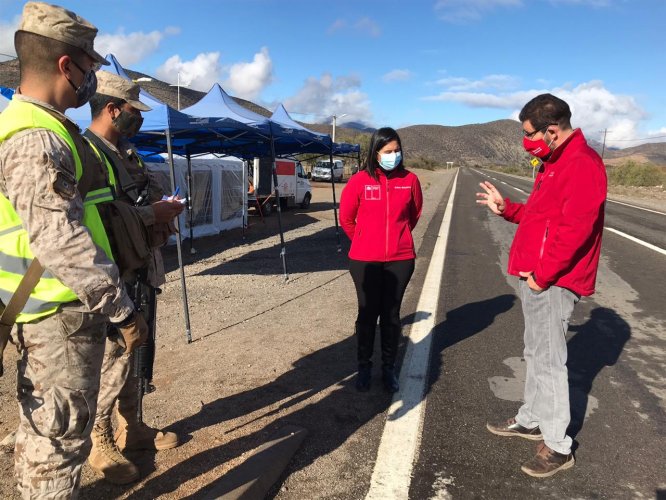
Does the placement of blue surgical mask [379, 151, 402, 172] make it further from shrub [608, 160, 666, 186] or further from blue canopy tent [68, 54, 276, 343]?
shrub [608, 160, 666, 186]

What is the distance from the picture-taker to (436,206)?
21.1 m

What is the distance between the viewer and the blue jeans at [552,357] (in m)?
2.95

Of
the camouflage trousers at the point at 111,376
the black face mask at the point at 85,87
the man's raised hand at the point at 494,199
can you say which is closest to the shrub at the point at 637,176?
the man's raised hand at the point at 494,199

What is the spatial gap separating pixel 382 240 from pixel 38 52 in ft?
8.63

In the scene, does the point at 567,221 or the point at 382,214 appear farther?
the point at 382,214

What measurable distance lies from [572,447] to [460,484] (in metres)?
0.91

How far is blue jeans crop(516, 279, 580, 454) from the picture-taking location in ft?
9.68

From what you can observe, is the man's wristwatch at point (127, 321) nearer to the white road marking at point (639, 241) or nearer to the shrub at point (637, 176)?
the white road marking at point (639, 241)

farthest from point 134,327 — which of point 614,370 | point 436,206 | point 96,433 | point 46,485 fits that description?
point 436,206

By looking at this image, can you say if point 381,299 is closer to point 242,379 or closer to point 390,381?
point 390,381

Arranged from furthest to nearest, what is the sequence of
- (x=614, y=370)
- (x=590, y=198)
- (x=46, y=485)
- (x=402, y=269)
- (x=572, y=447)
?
(x=614, y=370), (x=402, y=269), (x=572, y=447), (x=590, y=198), (x=46, y=485)

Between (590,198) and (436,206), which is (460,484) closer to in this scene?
(590,198)

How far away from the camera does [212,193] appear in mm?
13648

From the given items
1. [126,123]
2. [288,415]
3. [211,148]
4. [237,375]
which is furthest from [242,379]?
[211,148]
